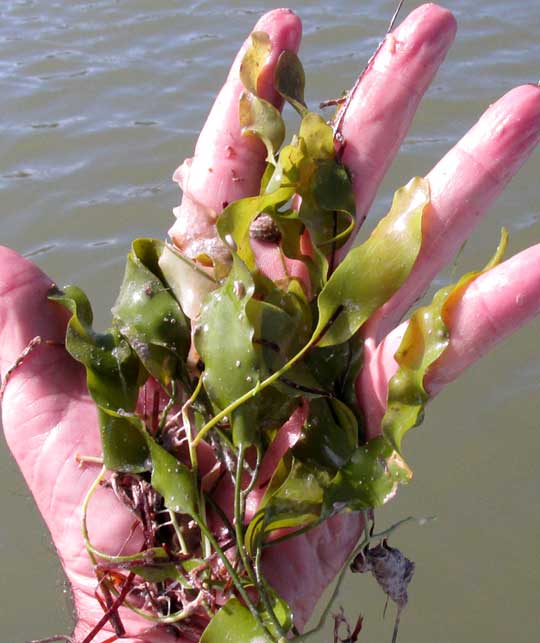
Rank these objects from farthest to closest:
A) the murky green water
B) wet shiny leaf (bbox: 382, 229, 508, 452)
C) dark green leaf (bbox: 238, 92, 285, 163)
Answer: the murky green water
dark green leaf (bbox: 238, 92, 285, 163)
wet shiny leaf (bbox: 382, 229, 508, 452)

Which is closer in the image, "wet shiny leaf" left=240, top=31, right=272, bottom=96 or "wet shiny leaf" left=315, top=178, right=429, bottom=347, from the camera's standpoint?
"wet shiny leaf" left=315, top=178, right=429, bottom=347

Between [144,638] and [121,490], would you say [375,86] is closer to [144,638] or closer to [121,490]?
[121,490]

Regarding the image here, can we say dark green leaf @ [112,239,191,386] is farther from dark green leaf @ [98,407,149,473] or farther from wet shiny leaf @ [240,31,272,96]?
wet shiny leaf @ [240,31,272,96]

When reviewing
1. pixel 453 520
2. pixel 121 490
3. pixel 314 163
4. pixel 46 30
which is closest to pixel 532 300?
pixel 314 163

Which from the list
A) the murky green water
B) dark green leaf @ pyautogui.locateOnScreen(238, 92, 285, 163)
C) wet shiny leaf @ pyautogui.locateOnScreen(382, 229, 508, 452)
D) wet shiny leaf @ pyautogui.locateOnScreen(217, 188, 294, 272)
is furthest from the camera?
the murky green water

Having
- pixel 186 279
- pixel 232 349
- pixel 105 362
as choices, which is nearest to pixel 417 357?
pixel 232 349

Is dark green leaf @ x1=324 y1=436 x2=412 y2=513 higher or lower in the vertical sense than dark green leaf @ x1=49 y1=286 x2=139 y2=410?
lower

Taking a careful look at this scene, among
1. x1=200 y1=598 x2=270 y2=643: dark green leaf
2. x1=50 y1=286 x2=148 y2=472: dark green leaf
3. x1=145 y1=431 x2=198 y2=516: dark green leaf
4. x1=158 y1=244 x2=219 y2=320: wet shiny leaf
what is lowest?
x1=200 y1=598 x2=270 y2=643: dark green leaf

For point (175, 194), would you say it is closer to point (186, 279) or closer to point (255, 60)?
point (255, 60)

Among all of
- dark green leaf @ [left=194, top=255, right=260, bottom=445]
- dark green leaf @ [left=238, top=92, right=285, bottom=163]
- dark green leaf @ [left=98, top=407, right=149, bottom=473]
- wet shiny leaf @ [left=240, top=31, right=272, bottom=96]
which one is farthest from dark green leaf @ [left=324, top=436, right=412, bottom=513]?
wet shiny leaf @ [left=240, top=31, right=272, bottom=96]

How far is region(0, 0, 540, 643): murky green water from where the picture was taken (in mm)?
1947

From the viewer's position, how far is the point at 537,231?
262 centimetres

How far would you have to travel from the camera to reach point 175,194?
2.79m

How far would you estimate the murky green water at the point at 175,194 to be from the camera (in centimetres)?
195
